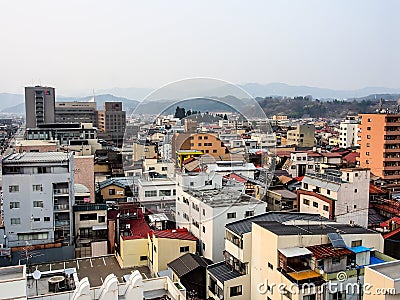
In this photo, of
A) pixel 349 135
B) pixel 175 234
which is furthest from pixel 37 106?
pixel 175 234

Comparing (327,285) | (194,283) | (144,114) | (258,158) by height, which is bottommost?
(194,283)

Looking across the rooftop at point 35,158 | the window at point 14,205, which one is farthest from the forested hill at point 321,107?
the window at point 14,205

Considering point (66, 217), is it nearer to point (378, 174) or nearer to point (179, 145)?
point (179, 145)

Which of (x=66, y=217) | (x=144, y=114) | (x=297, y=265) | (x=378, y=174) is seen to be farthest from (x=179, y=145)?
(x=378, y=174)

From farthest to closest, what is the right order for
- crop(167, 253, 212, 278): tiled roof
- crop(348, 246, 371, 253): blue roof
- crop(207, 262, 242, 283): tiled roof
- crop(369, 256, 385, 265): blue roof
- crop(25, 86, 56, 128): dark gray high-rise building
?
crop(25, 86, 56, 128): dark gray high-rise building
crop(167, 253, 212, 278): tiled roof
crop(207, 262, 242, 283): tiled roof
crop(369, 256, 385, 265): blue roof
crop(348, 246, 371, 253): blue roof

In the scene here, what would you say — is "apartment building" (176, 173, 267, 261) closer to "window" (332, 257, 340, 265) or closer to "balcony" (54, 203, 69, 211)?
"window" (332, 257, 340, 265)

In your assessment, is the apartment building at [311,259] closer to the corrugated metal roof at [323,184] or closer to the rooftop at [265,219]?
the rooftop at [265,219]

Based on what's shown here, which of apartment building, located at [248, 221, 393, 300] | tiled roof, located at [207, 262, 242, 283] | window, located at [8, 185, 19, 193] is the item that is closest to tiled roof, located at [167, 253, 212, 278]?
tiled roof, located at [207, 262, 242, 283]
